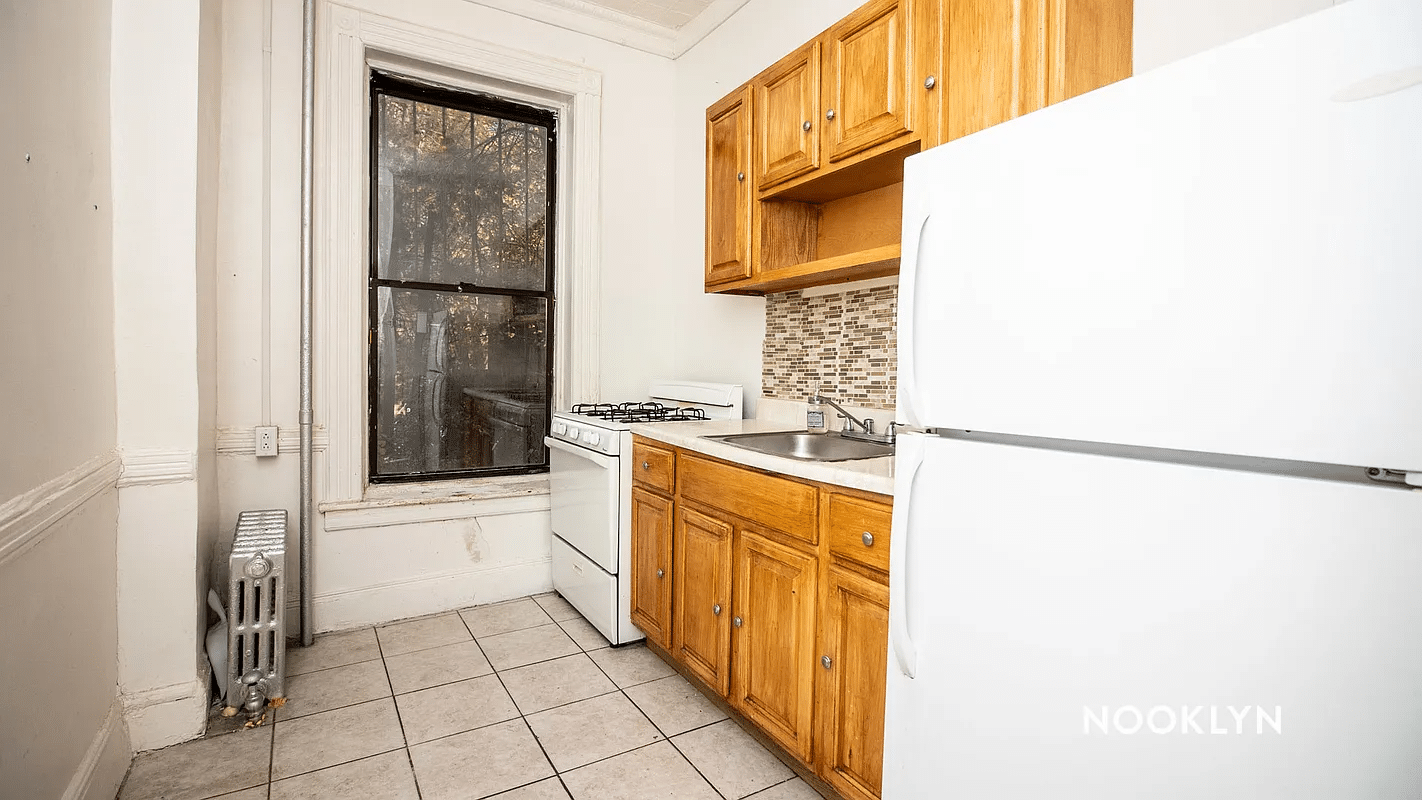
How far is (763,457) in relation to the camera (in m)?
1.96

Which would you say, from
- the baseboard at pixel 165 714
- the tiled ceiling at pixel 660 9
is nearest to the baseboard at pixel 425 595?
the baseboard at pixel 165 714

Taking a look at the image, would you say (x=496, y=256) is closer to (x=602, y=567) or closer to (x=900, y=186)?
(x=602, y=567)

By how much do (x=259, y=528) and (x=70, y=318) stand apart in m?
1.12

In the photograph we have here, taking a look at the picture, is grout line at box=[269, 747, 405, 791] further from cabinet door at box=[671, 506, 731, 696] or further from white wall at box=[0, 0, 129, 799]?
cabinet door at box=[671, 506, 731, 696]

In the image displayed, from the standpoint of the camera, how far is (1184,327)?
922 millimetres

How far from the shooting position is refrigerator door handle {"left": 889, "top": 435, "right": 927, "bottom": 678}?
1.34 metres

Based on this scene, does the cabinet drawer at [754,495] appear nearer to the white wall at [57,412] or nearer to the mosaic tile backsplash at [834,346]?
the mosaic tile backsplash at [834,346]

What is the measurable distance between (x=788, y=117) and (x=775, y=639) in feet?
6.04

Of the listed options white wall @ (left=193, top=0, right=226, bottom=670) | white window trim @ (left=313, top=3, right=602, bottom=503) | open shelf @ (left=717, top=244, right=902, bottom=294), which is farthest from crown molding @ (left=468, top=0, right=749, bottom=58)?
open shelf @ (left=717, top=244, right=902, bottom=294)

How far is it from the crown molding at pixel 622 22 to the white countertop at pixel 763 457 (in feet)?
6.96

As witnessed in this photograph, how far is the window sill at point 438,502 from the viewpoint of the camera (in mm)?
3010

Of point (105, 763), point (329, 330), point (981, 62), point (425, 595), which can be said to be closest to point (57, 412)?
point (105, 763)

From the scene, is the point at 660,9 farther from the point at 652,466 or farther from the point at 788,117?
the point at 652,466

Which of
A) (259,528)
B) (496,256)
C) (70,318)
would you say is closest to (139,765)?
(259,528)
